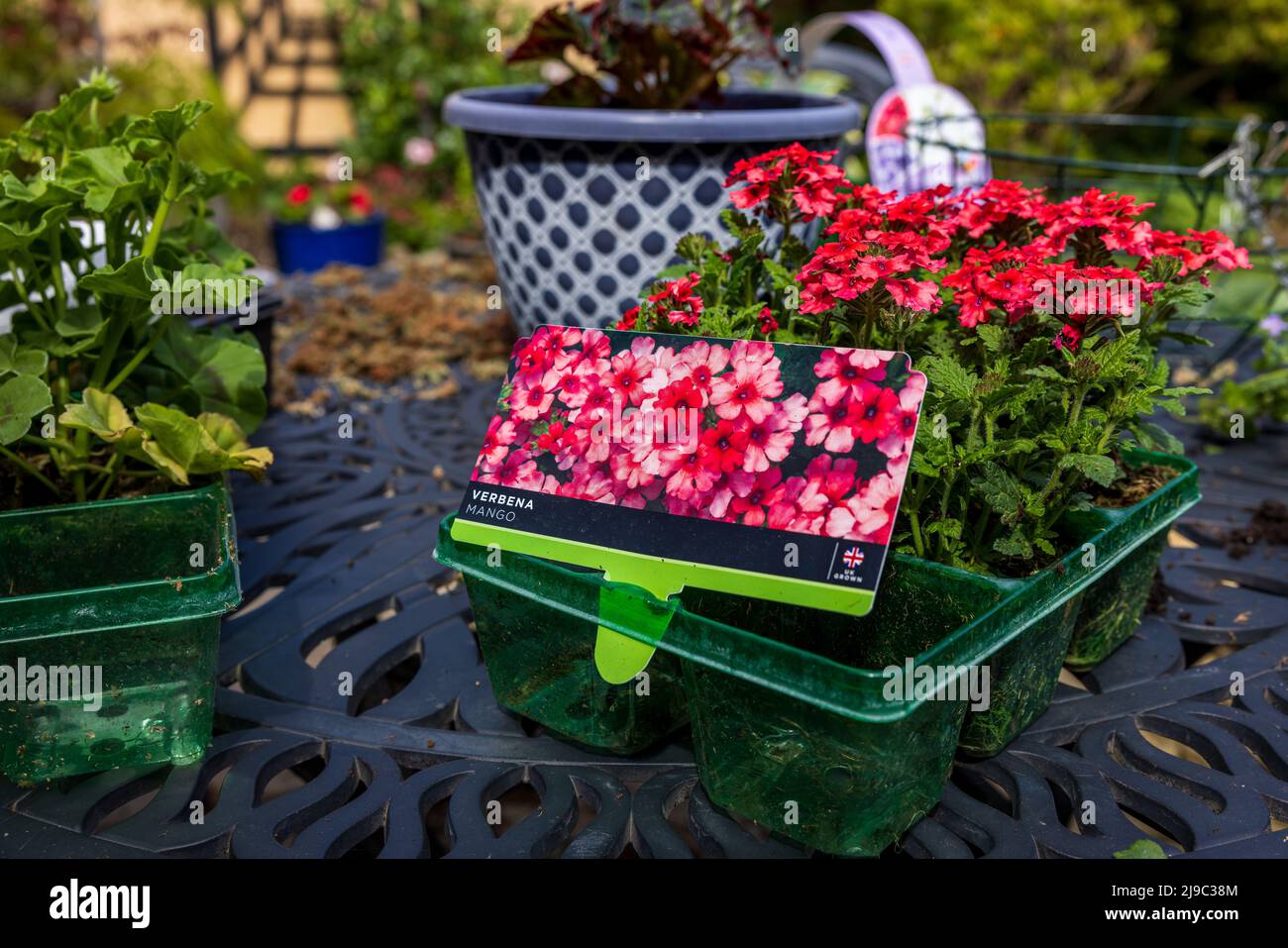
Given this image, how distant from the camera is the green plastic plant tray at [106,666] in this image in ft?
3.12

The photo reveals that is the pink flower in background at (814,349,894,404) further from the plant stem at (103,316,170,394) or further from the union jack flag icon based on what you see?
the plant stem at (103,316,170,394)

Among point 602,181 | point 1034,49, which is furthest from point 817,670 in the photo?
point 1034,49

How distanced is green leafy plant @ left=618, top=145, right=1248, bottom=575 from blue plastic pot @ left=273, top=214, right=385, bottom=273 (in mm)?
2858

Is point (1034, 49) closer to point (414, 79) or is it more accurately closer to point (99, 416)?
point (414, 79)

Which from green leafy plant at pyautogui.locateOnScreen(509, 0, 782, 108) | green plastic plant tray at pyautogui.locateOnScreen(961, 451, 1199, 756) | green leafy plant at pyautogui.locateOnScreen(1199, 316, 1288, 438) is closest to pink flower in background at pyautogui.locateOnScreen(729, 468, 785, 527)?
green plastic plant tray at pyautogui.locateOnScreen(961, 451, 1199, 756)

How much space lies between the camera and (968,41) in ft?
14.1

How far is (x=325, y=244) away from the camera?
3.79 metres

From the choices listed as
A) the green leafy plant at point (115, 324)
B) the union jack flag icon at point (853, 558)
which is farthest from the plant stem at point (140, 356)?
the union jack flag icon at point (853, 558)


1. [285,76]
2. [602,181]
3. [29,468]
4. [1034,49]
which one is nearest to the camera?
[29,468]

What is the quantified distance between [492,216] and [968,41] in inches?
121

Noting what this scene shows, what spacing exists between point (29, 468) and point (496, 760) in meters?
0.64

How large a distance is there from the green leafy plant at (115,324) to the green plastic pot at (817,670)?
410 millimetres
